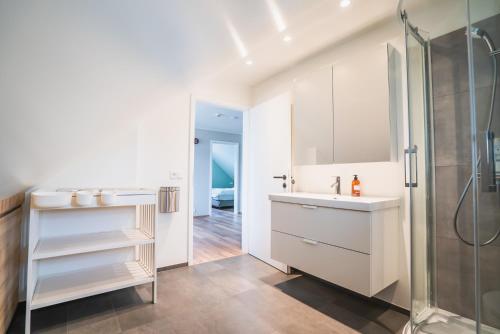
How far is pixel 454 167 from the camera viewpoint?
5.26 ft

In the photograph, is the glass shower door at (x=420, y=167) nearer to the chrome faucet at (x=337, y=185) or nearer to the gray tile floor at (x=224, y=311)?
the gray tile floor at (x=224, y=311)

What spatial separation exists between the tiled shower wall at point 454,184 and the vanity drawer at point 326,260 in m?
0.55

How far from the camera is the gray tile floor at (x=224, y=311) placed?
166 centimetres

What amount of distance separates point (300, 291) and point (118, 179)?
1964mm

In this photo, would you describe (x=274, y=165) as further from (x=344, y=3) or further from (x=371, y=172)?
(x=344, y=3)

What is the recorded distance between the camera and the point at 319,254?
1.88 m

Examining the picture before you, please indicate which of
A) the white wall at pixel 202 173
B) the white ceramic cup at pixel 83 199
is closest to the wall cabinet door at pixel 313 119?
the white ceramic cup at pixel 83 199

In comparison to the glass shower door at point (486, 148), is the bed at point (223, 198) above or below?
below

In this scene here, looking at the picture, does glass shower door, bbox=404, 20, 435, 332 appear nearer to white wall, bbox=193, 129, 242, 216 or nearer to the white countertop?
the white countertop

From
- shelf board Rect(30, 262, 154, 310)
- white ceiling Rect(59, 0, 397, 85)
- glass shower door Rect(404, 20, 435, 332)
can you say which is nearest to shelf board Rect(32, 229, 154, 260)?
shelf board Rect(30, 262, 154, 310)

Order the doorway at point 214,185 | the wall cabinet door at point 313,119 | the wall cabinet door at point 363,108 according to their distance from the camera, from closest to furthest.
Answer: the wall cabinet door at point 363,108, the wall cabinet door at point 313,119, the doorway at point 214,185

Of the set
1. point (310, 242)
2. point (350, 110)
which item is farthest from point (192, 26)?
point (310, 242)

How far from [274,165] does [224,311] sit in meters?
1.54

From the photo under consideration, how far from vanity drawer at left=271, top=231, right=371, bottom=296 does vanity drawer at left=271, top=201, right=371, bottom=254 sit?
5 cm
